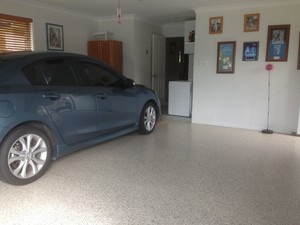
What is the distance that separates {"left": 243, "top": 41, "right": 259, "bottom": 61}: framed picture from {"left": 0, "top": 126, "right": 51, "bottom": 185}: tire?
379cm

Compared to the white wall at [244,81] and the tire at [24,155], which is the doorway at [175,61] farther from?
the tire at [24,155]

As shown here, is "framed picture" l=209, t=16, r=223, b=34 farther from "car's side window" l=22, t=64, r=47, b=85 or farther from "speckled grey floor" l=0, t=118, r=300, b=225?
"car's side window" l=22, t=64, r=47, b=85

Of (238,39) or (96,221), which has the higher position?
(238,39)

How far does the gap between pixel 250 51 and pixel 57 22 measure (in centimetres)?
383

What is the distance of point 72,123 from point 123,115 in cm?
97

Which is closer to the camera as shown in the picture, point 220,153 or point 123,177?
point 123,177

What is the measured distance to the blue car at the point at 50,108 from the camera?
2.46 m

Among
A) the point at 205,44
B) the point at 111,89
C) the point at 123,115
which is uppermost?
the point at 205,44

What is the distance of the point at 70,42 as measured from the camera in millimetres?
5734

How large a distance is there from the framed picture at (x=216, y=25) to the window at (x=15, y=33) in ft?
11.2

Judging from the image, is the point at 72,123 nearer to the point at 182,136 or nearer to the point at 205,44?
the point at 182,136

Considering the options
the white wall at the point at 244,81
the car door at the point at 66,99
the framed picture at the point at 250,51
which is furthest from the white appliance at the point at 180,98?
the car door at the point at 66,99

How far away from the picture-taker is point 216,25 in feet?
16.8

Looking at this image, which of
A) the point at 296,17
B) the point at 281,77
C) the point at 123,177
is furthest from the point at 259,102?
the point at 123,177
